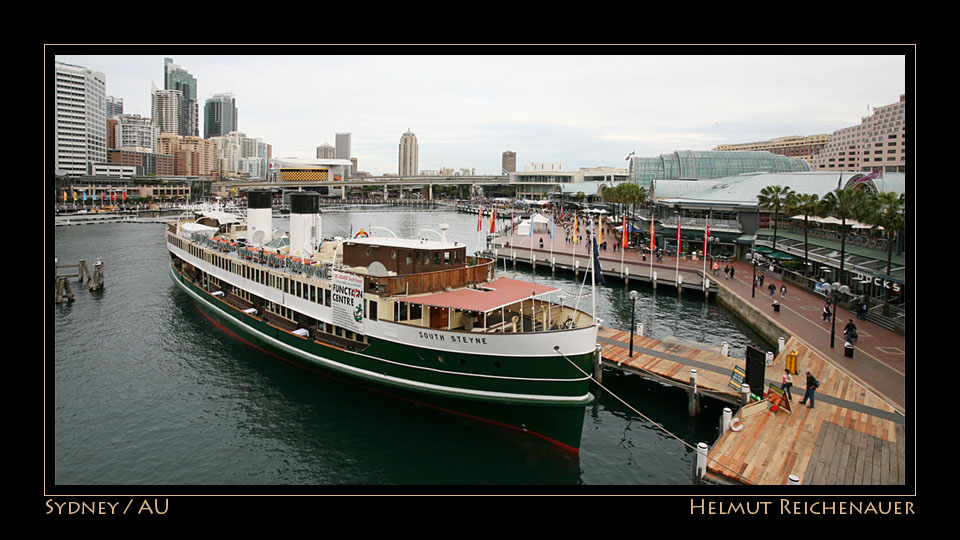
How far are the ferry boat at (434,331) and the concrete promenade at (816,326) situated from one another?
12.0m

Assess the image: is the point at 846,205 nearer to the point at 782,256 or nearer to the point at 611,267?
the point at 782,256

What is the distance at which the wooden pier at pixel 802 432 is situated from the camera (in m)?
17.5

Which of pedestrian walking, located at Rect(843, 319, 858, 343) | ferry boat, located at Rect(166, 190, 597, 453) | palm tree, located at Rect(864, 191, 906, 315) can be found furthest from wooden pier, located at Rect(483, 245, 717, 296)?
ferry boat, located at Rect(166, 190, 597, 453)

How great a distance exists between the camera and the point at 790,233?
62.9 m

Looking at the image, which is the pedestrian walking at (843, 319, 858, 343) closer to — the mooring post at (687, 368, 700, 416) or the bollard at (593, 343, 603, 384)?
the mooring post at (687, 368, 700, 416)

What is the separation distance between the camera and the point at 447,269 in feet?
94.5

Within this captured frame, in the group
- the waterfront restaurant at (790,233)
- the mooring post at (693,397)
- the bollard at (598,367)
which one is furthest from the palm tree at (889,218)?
the bollard at (598,367)

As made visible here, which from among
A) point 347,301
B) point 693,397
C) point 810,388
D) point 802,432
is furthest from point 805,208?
point 347,301

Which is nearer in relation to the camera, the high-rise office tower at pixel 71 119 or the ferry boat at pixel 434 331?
the ferry boat at pixel 434 331

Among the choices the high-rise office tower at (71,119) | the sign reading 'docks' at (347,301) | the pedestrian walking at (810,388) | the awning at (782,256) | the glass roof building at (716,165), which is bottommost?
the pedestrian walking at (810,388)

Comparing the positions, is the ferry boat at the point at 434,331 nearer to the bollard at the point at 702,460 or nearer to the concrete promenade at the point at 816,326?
the bollard at the point at 702,460
